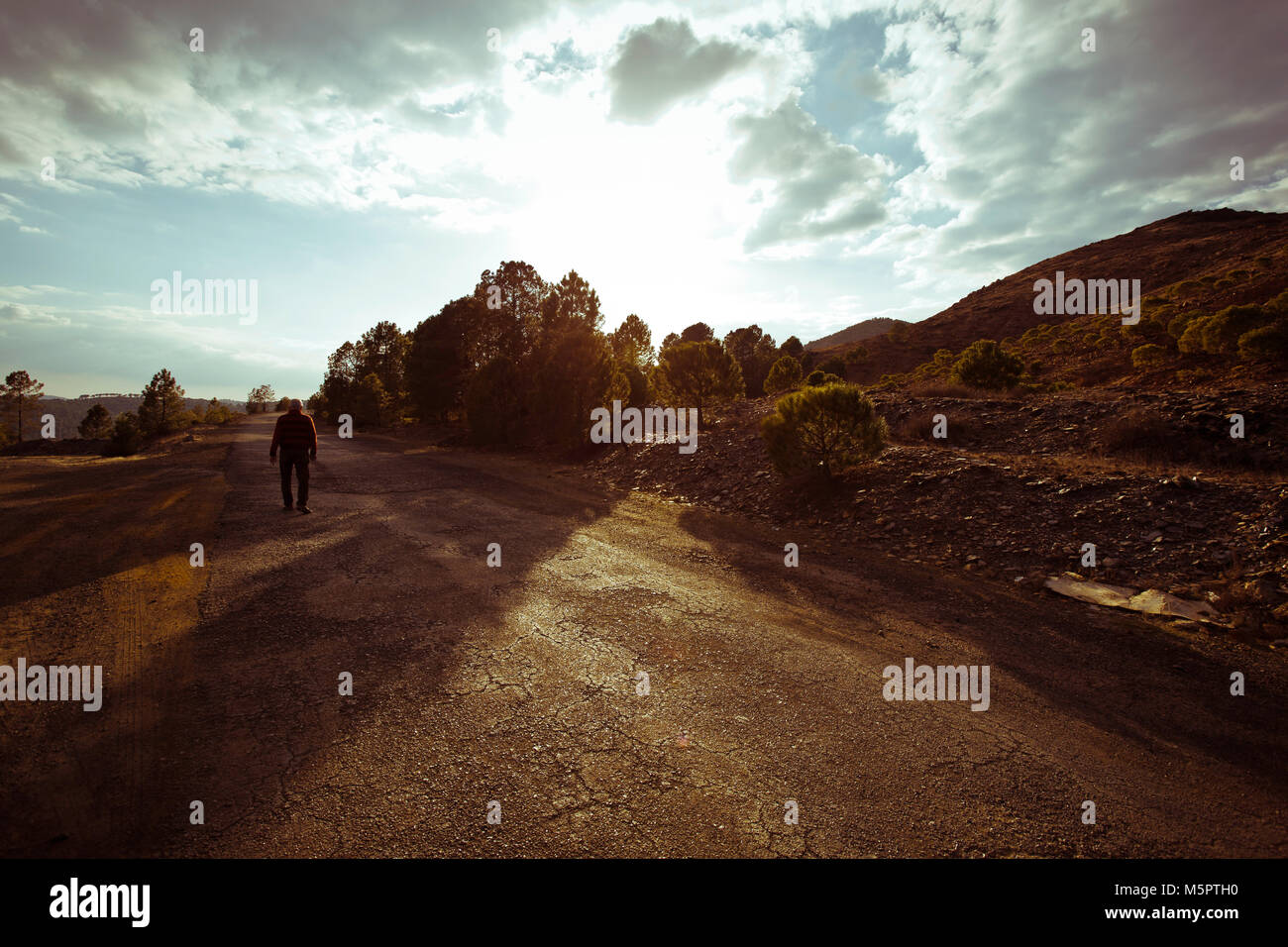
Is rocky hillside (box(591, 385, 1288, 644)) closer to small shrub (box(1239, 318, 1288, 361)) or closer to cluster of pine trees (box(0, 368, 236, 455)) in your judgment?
small shrub (box(1239, 318, 1288, 361))

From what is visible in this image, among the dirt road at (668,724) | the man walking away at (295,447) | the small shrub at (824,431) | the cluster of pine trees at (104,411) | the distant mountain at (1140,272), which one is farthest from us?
the cluster of pine trees at (104,411)

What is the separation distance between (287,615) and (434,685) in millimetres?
2261

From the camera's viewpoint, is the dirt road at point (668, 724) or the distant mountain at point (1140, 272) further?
the distant mountain at point (1140, 272)

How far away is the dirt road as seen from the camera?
2629mm

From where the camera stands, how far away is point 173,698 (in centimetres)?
365

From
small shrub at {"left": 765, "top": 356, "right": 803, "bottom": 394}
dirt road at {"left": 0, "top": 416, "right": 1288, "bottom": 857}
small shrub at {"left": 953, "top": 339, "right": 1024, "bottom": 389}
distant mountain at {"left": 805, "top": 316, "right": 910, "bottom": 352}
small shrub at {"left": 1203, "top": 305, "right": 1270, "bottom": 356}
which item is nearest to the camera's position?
dirt road at {"left": 0, "top": 416, "right": 1288, "bottom": 857}

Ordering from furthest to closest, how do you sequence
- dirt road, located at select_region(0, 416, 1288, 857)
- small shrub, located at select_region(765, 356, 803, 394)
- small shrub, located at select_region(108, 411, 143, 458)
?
1. small shrub, located at select_region(765, 356, 803, 394)
2. small shrub, located at select_region(108, 411, 143, 458)
3. dirt road, located at select_region(0, 416, 1288, 857)

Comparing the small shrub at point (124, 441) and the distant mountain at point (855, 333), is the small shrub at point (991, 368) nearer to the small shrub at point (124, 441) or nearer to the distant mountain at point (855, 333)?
the small shrub at point (124, 441)

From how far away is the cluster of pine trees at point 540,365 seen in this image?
20.1 metres

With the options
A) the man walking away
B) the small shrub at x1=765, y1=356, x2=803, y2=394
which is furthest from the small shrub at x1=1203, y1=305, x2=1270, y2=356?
the man walking away

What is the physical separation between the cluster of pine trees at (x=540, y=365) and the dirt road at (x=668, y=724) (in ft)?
46.8

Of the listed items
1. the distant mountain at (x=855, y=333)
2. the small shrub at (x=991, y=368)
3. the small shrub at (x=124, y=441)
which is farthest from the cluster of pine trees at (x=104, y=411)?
the distant mountain at (x=855, y=333)

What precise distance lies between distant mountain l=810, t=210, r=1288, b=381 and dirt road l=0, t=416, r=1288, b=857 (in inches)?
1717
